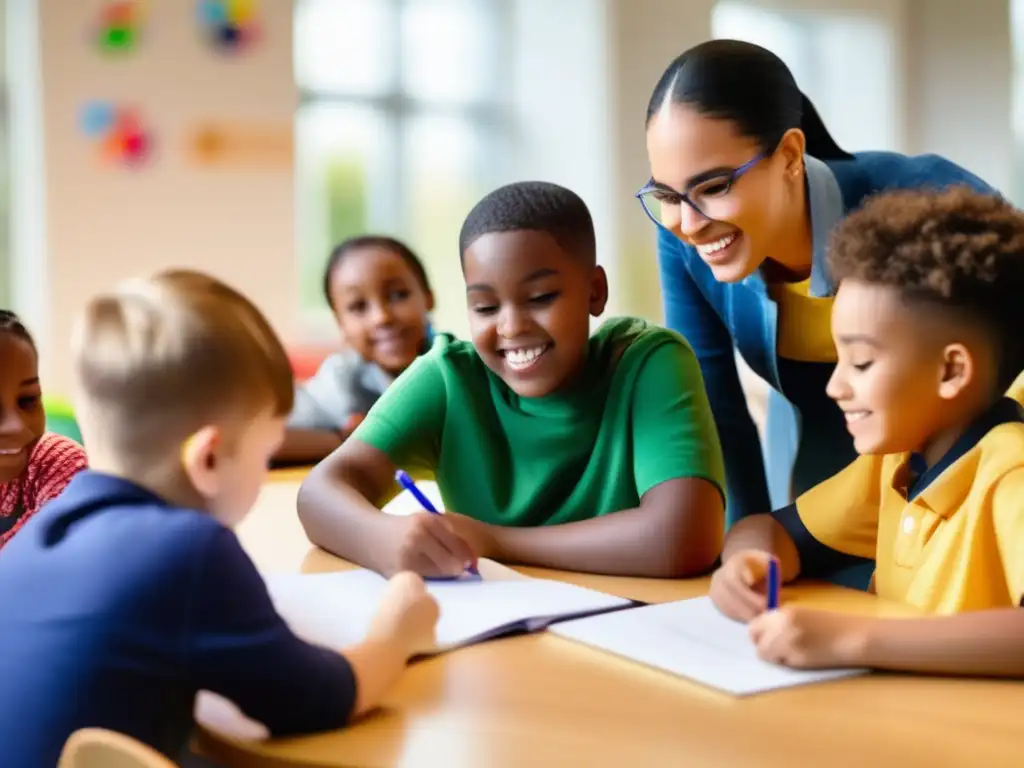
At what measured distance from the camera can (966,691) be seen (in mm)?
962

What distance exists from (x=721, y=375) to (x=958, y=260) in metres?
0.84

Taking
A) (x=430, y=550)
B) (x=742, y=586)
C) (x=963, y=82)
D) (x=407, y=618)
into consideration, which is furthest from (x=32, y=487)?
(x=963, y=82)

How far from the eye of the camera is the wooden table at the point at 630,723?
83 cm

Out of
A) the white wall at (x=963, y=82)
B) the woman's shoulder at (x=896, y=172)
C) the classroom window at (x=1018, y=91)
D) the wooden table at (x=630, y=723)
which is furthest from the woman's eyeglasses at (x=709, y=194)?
the classroom window at (x=1018, y=91)

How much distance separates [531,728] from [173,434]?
324 millimetres

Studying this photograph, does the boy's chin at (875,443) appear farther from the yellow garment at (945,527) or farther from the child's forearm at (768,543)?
the child's forearm at (768,543)

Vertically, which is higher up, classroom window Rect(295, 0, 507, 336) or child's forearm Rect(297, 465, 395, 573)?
classroom window Rect(295, 0, 507, 336)

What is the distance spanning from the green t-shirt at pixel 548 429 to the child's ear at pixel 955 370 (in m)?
0.36

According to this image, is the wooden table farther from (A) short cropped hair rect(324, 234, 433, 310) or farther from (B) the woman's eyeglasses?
(A) short cropped hair rect(324, 234, 433, 310)

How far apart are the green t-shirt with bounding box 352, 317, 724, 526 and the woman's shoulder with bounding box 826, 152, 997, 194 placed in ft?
1.25

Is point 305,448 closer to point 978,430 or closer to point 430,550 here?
point 430,550

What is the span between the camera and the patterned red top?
1.34 meters

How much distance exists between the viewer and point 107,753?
741mm

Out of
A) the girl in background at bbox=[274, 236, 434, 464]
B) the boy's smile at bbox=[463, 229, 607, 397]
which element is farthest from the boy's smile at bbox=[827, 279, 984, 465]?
the girl in background at bbox=[274, 236, 434, 464]
